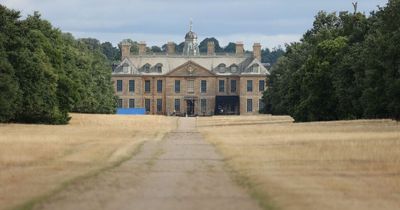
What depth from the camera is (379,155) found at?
27984 mm

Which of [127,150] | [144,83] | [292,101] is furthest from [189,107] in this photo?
[127,150]

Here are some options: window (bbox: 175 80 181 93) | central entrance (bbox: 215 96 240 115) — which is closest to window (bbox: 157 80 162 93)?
window (bbox: 175 80 181 93)

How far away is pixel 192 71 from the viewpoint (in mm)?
159625

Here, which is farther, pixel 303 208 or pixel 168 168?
pixel 168 168

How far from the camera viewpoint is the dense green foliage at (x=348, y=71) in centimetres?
5875

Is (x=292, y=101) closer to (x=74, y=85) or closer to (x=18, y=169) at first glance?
(x=74, y=85)

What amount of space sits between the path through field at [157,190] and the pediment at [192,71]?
134 metres

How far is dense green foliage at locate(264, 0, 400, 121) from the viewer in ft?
193

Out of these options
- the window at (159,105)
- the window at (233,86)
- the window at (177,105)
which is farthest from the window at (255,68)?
the window at (159,105)

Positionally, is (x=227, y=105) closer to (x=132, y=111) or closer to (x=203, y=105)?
(x=203, y=105)

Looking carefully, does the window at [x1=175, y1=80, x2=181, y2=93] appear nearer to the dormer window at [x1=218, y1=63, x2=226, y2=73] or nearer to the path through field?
the dormer window at [x1=218, y1=63, x2=226, y2=73]

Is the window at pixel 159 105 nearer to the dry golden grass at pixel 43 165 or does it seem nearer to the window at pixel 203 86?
the window at pixel 203 86

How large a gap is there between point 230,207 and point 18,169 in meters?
10.2

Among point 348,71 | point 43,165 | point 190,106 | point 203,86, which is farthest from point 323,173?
point 190,106
